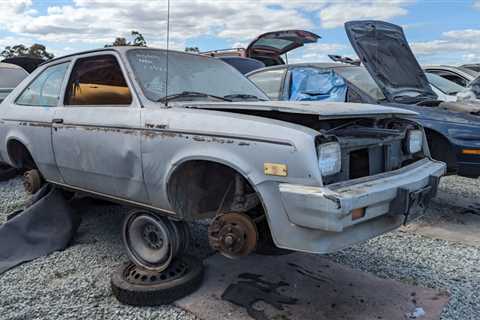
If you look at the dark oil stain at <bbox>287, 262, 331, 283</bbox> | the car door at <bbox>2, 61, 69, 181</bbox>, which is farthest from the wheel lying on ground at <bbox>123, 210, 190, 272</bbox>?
the car door at <bbox>2, 61, 69, 181</bbox>

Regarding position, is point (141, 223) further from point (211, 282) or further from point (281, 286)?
point (281, 286)

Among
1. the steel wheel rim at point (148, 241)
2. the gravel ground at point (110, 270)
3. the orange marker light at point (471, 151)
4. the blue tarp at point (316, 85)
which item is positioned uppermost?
the blue tarp at point (316, 85)

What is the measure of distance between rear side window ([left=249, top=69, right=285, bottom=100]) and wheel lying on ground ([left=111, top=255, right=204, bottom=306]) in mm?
3359

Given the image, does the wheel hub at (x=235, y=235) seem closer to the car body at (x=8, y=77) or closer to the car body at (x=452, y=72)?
the car body at (x=8, y=77)

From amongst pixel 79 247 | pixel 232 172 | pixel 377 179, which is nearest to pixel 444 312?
pixel 377 179

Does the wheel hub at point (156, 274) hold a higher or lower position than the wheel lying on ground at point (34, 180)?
lower

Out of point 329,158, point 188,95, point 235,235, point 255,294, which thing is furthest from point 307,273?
point 188,95

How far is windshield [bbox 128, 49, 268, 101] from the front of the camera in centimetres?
332

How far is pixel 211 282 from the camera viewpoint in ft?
10.9

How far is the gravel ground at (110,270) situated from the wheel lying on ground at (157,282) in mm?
66

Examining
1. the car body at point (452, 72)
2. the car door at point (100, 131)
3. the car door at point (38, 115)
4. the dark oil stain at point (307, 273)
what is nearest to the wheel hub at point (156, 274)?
the car door at point (100, 131)

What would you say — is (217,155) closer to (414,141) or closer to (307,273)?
(307,273)

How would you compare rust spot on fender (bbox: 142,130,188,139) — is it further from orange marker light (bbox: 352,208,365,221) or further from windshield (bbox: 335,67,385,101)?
windshield (bbox: 335,67,385,101)

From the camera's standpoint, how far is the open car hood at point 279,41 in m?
9.58
